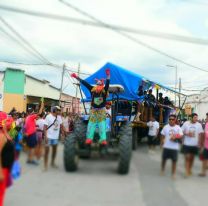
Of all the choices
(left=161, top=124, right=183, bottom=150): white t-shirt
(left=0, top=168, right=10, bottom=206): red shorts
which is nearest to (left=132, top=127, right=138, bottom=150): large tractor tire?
(left=161, top=124, right=183, bottom=150): white t-shirt

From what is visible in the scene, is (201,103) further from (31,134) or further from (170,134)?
(170,134)

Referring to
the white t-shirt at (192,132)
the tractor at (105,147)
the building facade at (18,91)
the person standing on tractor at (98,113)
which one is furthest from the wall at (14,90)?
the white t-shirt at (192,132)

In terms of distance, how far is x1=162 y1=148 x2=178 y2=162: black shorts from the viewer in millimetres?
8812

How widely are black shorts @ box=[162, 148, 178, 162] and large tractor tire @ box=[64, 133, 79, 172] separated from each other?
208 centimetres

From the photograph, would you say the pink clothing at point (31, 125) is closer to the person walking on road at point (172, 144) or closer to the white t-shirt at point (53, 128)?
the white t-shirt at point (53, 128)

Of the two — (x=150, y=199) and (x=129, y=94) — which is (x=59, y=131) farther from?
(x=129, y=94)

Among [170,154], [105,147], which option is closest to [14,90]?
[105,147]

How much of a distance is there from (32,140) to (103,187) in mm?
3287

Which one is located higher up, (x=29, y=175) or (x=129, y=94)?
(x=129, y=94)

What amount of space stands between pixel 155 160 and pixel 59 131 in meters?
2.96

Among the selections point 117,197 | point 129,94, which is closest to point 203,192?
point 117,197

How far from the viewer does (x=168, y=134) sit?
354 inches

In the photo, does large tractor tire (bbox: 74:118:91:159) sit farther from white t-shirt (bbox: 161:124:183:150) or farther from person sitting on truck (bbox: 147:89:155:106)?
person sitting on truck (bbox: 147:89:155:106)

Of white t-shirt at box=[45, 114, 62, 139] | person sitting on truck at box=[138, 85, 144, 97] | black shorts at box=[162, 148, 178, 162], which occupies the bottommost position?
black shorts at box=[162, 148, 178, 162]
